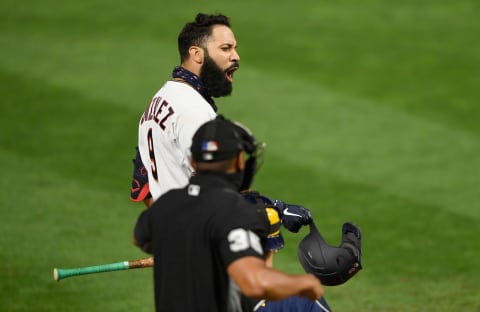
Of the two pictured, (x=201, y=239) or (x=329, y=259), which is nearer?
(x=201, y=239)

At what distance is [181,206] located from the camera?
4578mm

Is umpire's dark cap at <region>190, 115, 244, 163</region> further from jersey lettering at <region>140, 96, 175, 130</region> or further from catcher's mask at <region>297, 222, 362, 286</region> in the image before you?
catcher's mask at <region>297, 222, 362, 286</region>

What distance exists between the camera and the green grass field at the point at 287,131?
30.5ft

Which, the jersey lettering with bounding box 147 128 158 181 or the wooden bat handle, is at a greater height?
the jersey lettering with bounding box 147 128 158 181

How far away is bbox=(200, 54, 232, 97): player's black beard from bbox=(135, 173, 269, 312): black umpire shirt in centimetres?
136

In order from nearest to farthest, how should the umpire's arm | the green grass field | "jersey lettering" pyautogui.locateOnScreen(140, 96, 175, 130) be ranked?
the umpire's arm, "jersey lettering" pyautogui.locateOnScreen(140, 96, 175, 130), the green grass field

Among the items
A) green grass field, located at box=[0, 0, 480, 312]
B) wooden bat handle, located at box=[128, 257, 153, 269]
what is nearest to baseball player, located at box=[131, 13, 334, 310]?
wooden bat handle, located at box=[128, 257, 153, 269]

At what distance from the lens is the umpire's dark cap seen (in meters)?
4.56

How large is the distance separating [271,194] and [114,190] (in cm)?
188

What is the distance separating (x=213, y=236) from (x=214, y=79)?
5.59 feet

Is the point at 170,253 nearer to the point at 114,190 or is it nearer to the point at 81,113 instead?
the point at 114,190

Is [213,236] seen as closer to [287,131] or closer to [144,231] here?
[144,231]

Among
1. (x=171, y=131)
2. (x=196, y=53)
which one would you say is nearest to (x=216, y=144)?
(x=171, y=131)

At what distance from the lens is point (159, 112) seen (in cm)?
579
